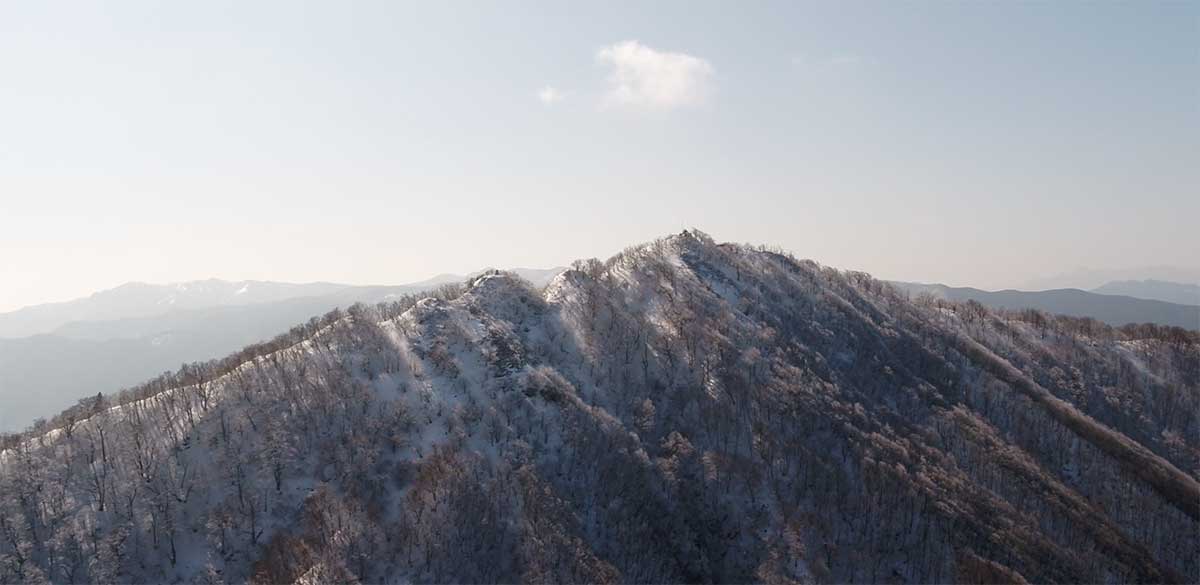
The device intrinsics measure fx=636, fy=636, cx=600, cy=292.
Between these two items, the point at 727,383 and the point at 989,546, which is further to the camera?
the point at 727,383

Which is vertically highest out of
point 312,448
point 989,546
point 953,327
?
point 953,327

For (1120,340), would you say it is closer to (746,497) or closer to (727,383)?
(727,383)

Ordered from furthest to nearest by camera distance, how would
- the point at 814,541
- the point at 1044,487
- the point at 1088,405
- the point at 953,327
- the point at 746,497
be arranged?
1. the point at 953,327
2. the point at 1088,405
3. the point at 1044,487
4. the point at 746,497
5. the point at 814,541

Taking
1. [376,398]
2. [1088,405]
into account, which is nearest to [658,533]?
[376,398]

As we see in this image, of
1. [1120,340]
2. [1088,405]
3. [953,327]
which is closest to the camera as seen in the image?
[1088,405]

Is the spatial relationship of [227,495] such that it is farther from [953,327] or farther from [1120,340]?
[1120,340]

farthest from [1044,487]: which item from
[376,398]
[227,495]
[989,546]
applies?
[227,495]

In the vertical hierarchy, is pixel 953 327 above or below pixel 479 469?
above
